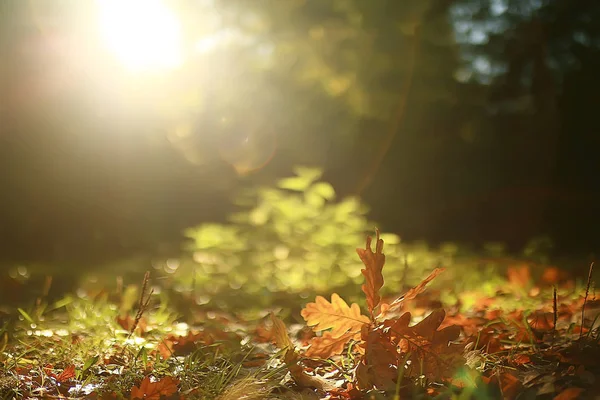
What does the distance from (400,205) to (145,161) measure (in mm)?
4629

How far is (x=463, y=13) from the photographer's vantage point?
27.8ft

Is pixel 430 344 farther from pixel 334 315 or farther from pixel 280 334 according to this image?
pixel 280 334

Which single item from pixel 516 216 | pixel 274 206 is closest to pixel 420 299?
pixel 274 206

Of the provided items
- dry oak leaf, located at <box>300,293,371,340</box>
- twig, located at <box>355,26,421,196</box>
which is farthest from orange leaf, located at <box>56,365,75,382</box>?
twig, located at <box>355,26,421,196</box>

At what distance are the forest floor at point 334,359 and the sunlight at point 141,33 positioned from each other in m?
5.24

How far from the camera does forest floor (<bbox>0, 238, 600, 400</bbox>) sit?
4.78ft

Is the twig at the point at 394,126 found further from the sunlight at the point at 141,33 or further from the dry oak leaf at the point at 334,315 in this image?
the dry oak leaf at the point at 334,315

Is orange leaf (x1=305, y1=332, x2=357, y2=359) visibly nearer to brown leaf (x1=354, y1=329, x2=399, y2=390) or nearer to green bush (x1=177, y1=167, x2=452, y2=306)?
brown leaf (x1=354, y1=329, x2=399, y2=390)

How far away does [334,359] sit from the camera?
6.24 ft

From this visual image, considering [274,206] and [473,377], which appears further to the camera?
[274,206]

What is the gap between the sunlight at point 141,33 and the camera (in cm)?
660

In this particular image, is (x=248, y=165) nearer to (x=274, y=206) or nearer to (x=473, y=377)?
(x=274, y=206)

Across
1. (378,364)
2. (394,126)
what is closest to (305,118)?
(394,126)

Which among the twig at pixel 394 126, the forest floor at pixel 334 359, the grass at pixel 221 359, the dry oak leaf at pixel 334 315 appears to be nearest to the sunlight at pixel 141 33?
the twig at pixel 394 126
